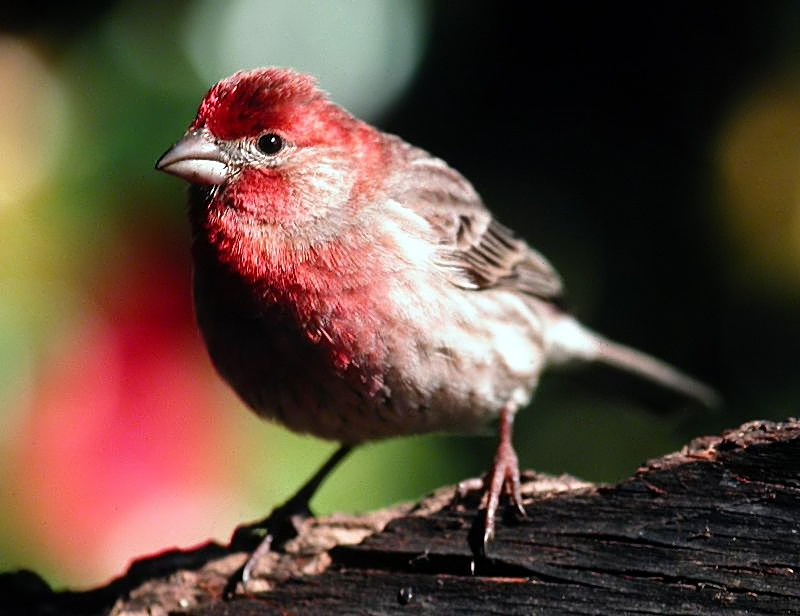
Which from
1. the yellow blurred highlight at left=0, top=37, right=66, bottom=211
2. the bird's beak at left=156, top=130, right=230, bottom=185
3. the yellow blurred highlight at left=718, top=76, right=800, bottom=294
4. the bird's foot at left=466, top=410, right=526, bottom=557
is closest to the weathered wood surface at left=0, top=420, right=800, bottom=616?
the bird's foot at left=466, top=410, right=526, bottom=557

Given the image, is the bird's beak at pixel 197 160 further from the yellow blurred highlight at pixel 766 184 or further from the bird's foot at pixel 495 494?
the yellow blurred highlight at pixel 766 184

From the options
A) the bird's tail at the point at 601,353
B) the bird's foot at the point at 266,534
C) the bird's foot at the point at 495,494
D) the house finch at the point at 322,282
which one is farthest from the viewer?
the bird's tail at the point at 601,353

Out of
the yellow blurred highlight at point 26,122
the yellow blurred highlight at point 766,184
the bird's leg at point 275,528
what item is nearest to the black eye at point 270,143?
the yellow blurred highlight at point 26,122

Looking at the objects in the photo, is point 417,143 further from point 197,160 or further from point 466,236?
point 197,160

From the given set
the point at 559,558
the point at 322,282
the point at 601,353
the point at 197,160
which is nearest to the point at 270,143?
the point at 197,160

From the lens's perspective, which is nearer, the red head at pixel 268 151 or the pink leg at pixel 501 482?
the pink leg at pixel 501 482

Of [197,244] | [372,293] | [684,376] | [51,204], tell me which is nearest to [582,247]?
[684,376]
